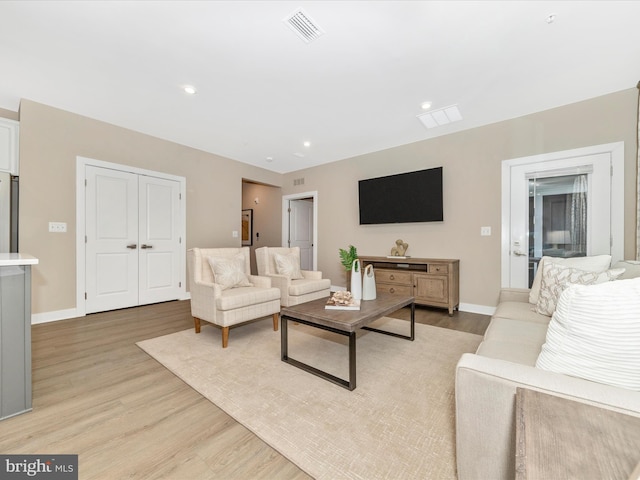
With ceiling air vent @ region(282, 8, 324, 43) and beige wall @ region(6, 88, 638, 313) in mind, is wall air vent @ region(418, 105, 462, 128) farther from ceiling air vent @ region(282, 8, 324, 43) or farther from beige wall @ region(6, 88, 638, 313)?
ceiling air vent @ region(282, 8, 324, 43)

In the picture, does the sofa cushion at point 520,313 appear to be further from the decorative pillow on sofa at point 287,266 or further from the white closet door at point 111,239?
the white closet door at point 111,239

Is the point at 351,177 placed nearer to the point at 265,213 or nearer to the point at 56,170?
the point at 265,213

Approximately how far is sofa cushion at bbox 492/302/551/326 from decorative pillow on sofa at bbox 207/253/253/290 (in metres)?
2.47

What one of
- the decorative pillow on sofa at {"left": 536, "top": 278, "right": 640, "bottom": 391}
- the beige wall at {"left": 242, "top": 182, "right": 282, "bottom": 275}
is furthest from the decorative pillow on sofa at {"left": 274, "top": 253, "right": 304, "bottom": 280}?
the decorative pillow on sofa at {"left": 536, "top": 278, "right": 640, "bottom": 391}

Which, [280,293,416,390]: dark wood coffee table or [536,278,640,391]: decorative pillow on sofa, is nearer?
[536,278,640,391]: decorative pillow on sofa

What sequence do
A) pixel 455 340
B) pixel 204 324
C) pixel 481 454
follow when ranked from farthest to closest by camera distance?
pixel 204 324 < pixel 455 340 < pixel 481 454

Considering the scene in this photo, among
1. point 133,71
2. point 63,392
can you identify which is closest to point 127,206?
point 133,71

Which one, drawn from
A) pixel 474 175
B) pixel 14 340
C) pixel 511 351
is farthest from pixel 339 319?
pixel 474 175

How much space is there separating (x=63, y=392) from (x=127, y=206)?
2.79 m

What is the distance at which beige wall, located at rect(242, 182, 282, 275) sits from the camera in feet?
21.1

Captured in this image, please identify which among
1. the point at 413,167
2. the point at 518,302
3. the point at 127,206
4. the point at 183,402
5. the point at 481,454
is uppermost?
the point at 413,167

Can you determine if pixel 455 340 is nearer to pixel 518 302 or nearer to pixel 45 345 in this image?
pixel 518 302

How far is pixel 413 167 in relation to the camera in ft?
14.3

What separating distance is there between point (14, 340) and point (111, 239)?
257cm
